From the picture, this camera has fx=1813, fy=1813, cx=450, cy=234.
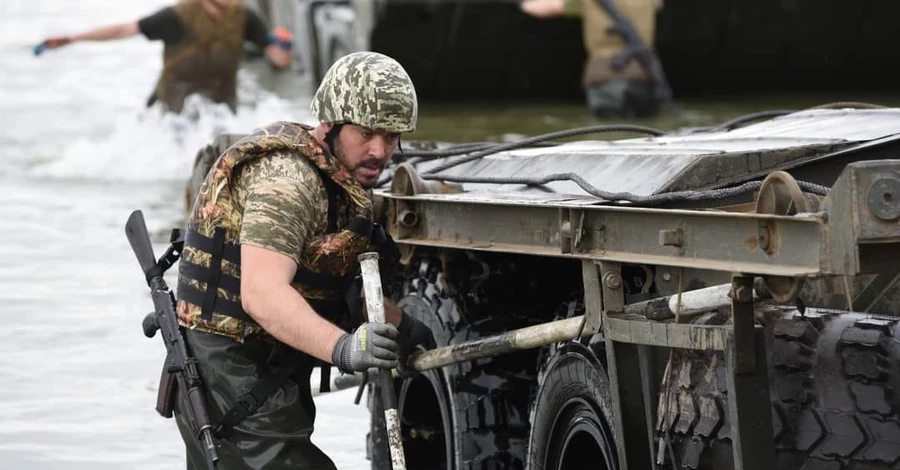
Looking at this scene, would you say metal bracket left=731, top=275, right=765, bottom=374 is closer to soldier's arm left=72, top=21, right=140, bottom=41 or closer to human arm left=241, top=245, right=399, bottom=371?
human arm left=241, top=245, right=399, bottom=371

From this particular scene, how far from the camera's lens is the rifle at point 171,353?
544 centimetres

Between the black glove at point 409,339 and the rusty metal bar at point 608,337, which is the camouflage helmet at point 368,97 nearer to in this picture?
the rusty metal bar at point 608,337

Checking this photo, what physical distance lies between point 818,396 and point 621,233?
73 cm

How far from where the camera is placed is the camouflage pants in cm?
552

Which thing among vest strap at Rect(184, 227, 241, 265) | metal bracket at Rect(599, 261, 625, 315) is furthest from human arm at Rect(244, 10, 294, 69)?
metal bracket at Rect(599, 261, 625, 315)

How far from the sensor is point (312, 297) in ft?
18.4

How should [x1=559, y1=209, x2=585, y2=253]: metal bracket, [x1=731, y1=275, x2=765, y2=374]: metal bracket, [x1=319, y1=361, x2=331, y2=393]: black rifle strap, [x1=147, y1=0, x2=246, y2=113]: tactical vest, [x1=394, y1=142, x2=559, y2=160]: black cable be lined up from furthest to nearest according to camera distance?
[x1=147, y1=0, x2=246, y2=113]: tactical vest, [x1=394, y1=142, x2=559, y2=160]: black cable, [x1=319, y1=361, x2=331, y2=393]: black rifle strap, [x1=559, y1=209, x2=585, y2=253]: metal bracket, [x1=731, y1=275, x2=765, y2=374]: metal bracket

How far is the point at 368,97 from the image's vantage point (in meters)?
5.38

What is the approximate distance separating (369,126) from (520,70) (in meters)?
16.4

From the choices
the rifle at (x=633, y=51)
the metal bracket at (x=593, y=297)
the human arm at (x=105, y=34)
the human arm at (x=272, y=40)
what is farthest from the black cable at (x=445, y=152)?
the rifle at (x=633, y=51)

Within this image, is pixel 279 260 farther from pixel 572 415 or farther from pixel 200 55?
pixel 200 55

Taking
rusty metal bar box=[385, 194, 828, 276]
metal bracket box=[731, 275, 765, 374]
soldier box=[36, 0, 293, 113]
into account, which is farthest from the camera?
soldier box=[36, 0, 293, 113]

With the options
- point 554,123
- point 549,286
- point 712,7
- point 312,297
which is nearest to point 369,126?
point 312,297

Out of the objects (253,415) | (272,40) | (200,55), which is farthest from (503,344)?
(200,55)
